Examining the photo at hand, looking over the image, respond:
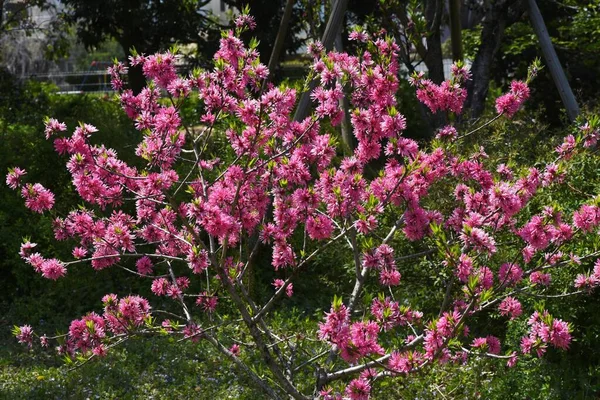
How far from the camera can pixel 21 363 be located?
6.14 metres

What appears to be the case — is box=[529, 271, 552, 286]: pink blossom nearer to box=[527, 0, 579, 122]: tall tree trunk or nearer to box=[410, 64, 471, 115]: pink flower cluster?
box=[410, 64, 471, 115]: pink flower cluster

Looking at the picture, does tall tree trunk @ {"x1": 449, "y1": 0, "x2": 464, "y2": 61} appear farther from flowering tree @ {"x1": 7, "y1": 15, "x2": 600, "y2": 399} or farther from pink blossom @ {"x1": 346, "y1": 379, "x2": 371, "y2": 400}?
pink blossom @ {"x1": 346, "y1": 379, "x2": 371, "y2": 400}

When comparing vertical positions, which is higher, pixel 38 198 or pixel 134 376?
pixel 38 198

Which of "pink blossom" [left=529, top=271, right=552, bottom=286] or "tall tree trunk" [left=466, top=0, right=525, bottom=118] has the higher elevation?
"tall tree trunk" [left=466, top=0, right=525, bottom=118]

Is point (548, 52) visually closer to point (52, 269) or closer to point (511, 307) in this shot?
point (511, 307)

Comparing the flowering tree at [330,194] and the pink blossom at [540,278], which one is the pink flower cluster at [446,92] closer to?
the flowering tree at [330,194]

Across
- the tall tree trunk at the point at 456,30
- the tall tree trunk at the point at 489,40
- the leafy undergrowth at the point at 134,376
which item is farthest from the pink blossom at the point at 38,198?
the tall tree trunk at the point at 489,40

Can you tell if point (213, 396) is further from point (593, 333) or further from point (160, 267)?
point (593, 333)

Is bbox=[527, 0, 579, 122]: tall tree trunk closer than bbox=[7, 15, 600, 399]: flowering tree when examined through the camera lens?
No

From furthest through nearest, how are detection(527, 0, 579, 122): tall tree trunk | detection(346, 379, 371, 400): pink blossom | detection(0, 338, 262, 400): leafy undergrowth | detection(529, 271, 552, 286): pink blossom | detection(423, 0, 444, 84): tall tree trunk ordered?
detection(423, 0, 444, 84): tall tree trunk, detection(527, 0, 579, 122): tall tree trunk, detection(0, 338, 262, 400): leafy undergrowth, detection(529, 271, 552, 286): pink blossom, detection(346, 379, 371, 400): pink blossom

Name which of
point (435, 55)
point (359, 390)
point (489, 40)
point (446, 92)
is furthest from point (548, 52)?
point (359, 390)

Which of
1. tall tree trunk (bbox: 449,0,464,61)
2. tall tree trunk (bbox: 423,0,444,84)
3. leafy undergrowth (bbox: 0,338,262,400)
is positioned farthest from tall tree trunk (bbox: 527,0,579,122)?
leafy undergrowth (bbox: 0,338,262,400)

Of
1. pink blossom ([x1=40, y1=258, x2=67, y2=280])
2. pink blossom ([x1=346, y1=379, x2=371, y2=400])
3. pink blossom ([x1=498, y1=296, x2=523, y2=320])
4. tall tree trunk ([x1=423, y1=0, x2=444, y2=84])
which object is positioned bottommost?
pink blossom ([x1=346, y1=379, x2=371, y2=400])

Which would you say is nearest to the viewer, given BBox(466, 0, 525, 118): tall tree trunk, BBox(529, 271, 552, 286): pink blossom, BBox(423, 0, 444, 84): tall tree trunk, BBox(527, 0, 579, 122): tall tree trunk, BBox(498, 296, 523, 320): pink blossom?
BBox(498, 296, 523, 320): pink blossom
